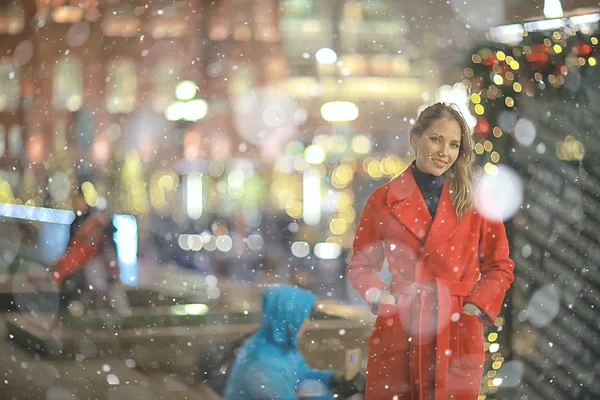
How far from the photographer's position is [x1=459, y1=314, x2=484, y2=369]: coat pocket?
271cm

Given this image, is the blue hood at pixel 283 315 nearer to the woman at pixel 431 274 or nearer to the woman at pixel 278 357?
the woman at pixel 278 357

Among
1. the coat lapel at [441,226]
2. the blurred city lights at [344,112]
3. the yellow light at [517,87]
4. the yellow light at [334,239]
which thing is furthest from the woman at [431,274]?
the blurred city lights at [344,112]

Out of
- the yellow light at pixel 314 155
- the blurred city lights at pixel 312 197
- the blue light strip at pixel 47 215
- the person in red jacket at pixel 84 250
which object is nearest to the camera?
the person in red jacket at pixel 84 250

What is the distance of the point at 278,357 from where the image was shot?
10.9 feet

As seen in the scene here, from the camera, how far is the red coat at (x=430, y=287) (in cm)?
268

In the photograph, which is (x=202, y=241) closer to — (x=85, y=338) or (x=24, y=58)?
(x=85, y=338)

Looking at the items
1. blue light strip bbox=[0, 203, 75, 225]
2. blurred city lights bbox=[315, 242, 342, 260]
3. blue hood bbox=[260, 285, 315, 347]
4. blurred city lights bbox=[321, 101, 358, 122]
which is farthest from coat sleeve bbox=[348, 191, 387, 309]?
blurred city lights bbox=[321, 101, 358, 122]

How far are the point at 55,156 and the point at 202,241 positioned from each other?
20.7 meters

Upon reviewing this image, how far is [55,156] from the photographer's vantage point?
3750cm

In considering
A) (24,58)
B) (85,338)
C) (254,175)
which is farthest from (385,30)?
(85,338)

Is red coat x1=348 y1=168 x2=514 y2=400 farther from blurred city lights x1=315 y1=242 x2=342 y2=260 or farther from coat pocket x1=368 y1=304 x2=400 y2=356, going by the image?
blurred city lights x1=315 y1=242 x2=342 y2=260

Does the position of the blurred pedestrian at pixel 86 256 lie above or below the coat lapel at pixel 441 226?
below

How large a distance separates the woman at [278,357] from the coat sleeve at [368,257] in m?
0.62

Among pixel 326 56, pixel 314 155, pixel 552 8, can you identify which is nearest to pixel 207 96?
pixel 326 56
